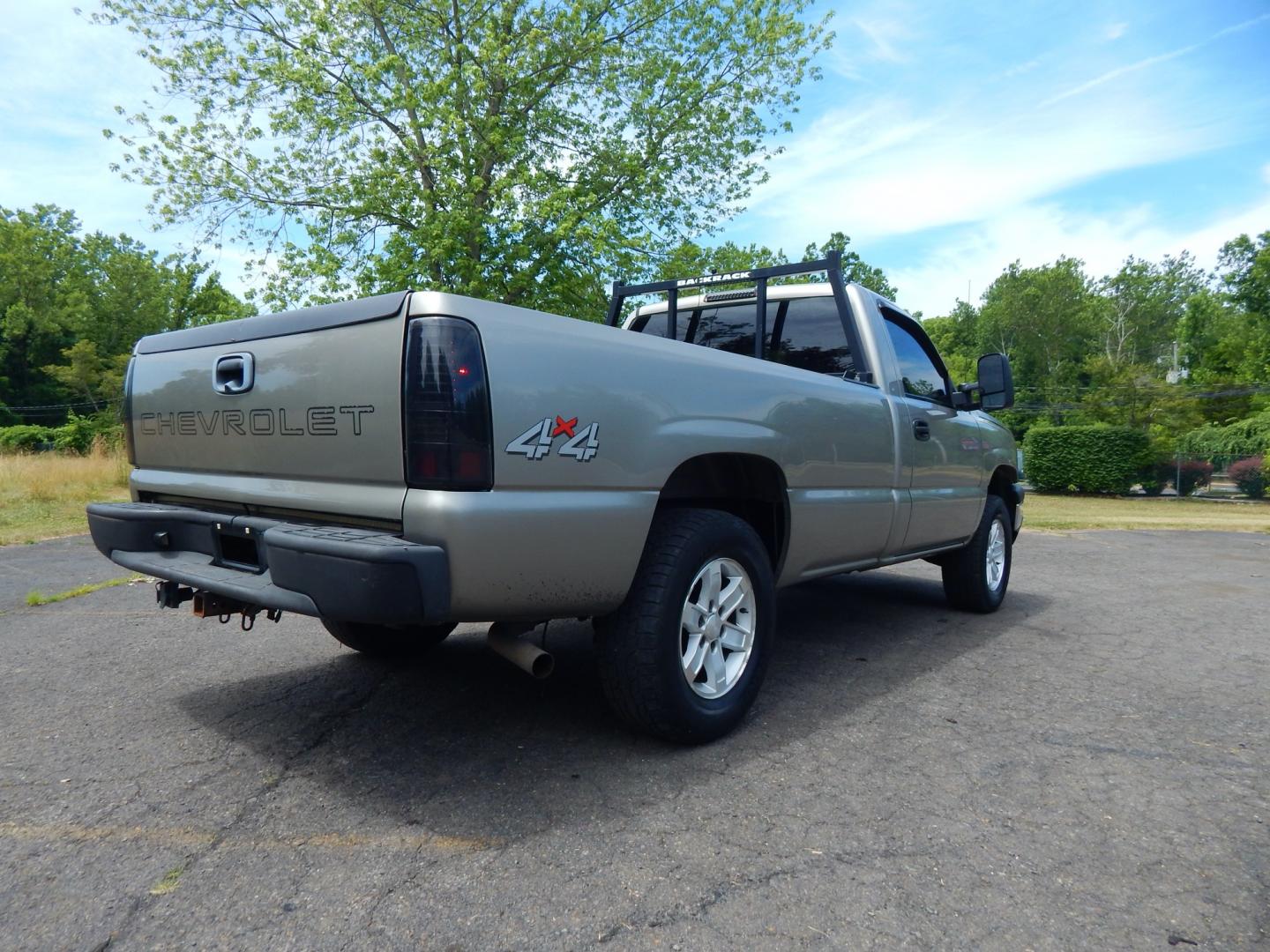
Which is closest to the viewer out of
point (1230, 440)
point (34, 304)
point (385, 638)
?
point (385, 638)

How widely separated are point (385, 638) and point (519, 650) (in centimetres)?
143

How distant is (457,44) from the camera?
16.3 meters

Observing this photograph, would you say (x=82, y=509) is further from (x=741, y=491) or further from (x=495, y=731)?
(x=741, y=491)

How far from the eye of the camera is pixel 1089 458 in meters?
26.1

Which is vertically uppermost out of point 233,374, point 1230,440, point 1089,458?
point 1230,440

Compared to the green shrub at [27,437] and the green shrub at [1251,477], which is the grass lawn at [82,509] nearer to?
the green shrub at [1251,477]

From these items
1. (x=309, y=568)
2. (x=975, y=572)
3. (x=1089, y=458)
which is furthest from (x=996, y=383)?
(x=1089, y=458)

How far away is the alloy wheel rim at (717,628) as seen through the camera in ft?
9.82

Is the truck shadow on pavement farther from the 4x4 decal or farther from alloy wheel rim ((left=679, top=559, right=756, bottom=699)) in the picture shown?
the 4x4 decal

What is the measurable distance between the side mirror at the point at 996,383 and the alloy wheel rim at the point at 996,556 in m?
0.89

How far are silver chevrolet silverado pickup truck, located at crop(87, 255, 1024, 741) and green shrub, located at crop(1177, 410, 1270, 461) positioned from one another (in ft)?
99.1

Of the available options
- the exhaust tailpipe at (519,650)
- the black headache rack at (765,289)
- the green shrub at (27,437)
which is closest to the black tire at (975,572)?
the black headache rack at (765,289)

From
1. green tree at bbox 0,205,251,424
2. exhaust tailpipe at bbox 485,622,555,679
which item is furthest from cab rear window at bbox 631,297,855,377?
green tree at bbox 0,205,251,424

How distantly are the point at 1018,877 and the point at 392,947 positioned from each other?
1.59m
